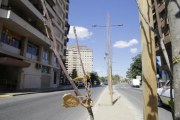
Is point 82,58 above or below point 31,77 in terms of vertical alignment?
above

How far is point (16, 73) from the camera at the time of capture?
1786cm

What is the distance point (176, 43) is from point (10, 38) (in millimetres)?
18751

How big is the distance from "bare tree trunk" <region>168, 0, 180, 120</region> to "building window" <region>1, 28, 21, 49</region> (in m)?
17.7

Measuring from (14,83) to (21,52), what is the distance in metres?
4.25

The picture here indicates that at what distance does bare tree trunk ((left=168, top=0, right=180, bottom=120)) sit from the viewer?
0.98 metres

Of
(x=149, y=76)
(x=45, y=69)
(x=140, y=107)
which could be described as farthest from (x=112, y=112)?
(x=45, y=69)

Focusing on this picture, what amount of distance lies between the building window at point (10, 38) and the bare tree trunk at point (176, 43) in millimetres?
17664

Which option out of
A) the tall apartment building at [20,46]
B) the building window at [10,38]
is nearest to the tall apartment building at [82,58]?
the tall apartment building at [20,46]

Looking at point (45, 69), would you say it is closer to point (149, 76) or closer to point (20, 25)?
point (20, 25)

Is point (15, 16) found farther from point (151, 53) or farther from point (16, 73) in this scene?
point (151, 53)

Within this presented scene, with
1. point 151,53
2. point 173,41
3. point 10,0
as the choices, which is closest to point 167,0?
point 173,41

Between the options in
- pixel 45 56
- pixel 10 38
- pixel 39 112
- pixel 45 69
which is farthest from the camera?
pixel 45 56

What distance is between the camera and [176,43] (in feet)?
3.35

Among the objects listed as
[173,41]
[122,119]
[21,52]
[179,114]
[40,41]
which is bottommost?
[122,119]
